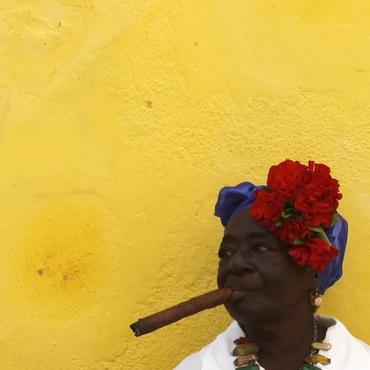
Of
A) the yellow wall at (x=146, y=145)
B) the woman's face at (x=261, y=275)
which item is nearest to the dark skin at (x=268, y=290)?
the woman's face at (x=261, y=275)

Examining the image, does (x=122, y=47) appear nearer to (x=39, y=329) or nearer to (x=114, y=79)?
(x=114, y=79)

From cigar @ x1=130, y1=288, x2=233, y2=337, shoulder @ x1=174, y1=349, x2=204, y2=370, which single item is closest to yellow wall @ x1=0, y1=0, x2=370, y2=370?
shoulder @ x1=174, y1=349, x2=204, y2=370

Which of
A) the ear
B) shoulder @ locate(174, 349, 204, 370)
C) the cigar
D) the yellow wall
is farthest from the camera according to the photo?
the yellow wall

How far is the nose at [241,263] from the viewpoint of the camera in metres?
2.11

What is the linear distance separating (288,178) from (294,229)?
132 millimetres

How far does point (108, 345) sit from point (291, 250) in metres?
0.77

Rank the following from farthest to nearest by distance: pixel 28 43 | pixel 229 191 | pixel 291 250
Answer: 1. pixel 28 43
2. pixel 229 191
3. pixel 291 250

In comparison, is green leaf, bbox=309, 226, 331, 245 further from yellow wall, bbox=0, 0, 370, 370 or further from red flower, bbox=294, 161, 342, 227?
yellow wall, bbox=0, 0, 370, 370

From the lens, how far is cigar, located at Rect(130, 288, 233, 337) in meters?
2.04

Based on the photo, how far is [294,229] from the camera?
2059mm

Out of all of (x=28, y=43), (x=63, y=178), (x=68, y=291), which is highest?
(x=28, y=43)

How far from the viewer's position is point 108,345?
2557 mm

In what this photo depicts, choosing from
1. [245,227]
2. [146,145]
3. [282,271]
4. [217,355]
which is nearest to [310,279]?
[282,271]

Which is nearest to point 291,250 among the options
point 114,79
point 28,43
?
point 114,79
